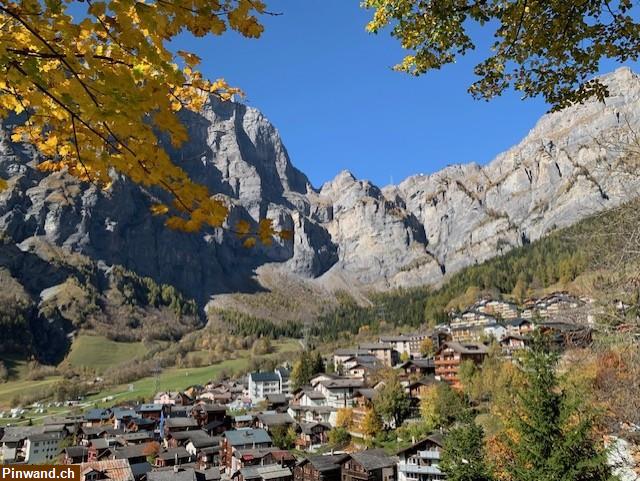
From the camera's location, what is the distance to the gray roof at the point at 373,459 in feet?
143

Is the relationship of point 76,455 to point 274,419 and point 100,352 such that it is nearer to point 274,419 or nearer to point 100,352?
point 274,419

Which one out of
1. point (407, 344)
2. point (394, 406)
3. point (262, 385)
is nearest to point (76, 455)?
point (394, 406)

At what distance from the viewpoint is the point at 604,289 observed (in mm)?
10945

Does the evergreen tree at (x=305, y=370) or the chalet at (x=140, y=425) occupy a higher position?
the evergreen tree at (x=305, y=370)

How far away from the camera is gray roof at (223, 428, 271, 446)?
182 feet

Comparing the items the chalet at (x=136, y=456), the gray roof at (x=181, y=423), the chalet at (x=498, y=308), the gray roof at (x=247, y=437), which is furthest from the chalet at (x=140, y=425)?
the chalet at (x=498, y=308)

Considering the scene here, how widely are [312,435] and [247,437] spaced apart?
31.0ft

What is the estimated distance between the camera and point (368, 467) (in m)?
43.4

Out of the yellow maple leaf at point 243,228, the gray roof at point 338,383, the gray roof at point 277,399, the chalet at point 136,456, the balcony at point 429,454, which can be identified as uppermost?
the yellow maple leaf at point 243,228

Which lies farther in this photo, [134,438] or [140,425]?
[140,425]

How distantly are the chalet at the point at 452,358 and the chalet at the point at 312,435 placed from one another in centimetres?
1889

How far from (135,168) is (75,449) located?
227ft

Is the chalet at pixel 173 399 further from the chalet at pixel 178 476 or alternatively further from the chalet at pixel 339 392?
the chalet at pixel 178 476

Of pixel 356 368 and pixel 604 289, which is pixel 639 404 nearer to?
pixel 604 289
